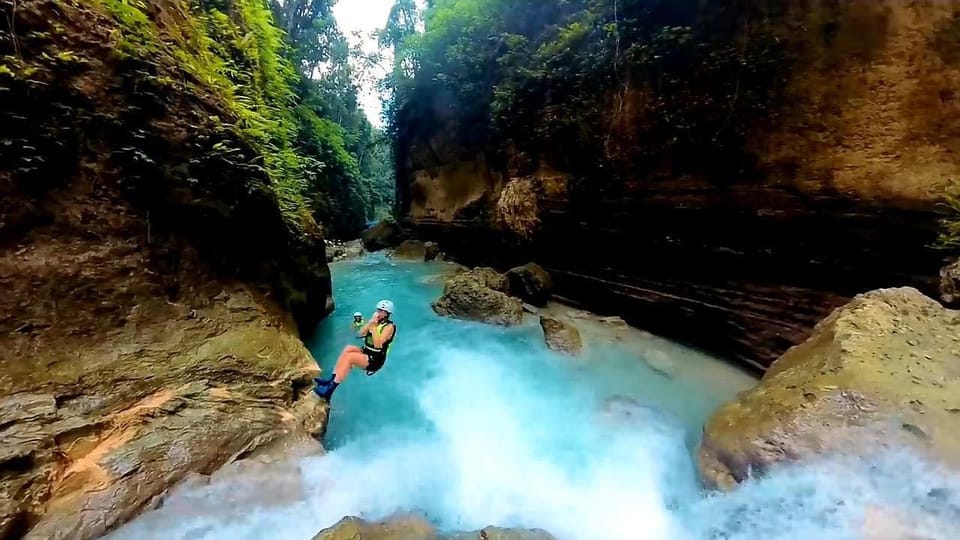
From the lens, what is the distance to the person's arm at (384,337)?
5.22 meters

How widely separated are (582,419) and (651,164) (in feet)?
16.0

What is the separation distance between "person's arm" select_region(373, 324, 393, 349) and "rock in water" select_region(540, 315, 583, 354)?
11.2 ft

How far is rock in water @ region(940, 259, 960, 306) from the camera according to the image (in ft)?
14.6

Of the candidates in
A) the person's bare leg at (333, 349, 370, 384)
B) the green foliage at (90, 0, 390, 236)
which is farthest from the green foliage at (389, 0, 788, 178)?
the person's bare leg at (333, 349, 370, 384)

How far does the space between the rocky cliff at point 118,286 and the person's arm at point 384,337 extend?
0.75 meters

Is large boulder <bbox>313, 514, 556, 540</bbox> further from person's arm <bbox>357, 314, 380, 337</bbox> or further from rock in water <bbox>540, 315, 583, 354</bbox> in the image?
rock in water <bbox>540, 315, 583, 354</bbox>

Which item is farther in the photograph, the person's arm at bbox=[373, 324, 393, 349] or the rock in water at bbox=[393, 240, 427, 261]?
the rock in water at bbox=[393, 240, 427, 261]

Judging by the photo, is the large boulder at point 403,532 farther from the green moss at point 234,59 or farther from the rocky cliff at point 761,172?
the rocky cliff at point 761,172

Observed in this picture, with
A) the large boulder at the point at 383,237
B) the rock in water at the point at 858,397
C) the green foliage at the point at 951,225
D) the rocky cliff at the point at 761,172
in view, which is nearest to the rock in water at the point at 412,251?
the large boulder at the point at 383,237

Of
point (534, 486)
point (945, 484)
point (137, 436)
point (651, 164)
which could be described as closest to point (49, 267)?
point (137, 436)

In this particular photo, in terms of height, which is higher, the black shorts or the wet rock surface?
the wet rock surface

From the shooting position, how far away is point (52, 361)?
131 inches

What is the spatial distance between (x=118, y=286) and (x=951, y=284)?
8049mm

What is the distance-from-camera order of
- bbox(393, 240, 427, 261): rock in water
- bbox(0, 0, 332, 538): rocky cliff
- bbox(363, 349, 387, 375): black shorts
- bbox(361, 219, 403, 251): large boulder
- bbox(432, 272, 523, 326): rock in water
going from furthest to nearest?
bbox(361, 219, 403, 251): large boulder → bbox(393, 240, 427, 261): rock in water → bbox(432, 272, 523, 326): rock in water → bbox(363, 349, 387, 375): black shorts → bbox(0, 0, 332, 538): rocky cliff
